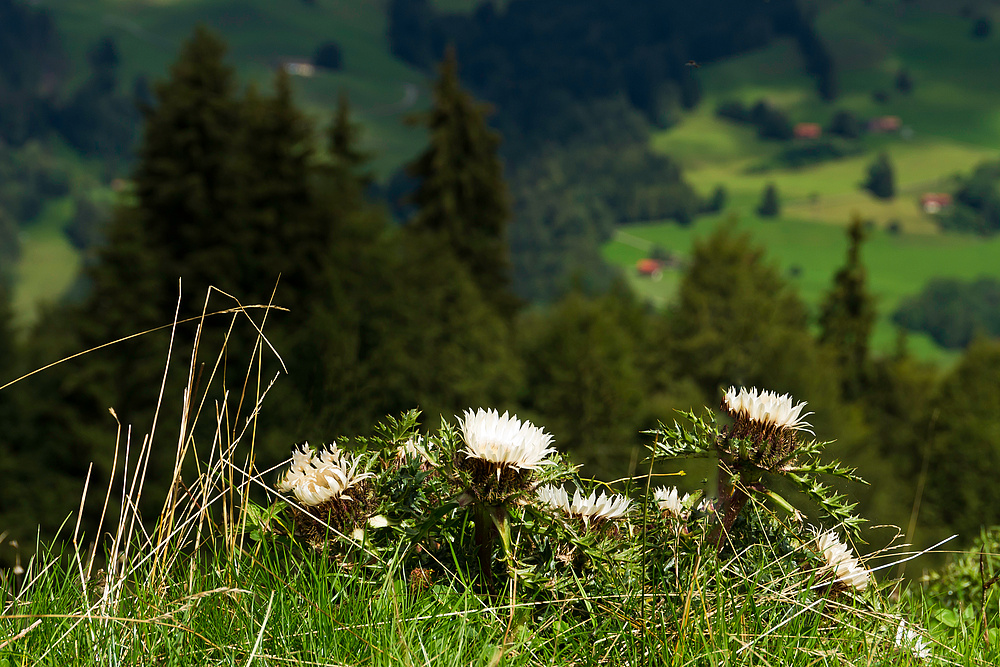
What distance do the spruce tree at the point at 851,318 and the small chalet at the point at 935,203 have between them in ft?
467

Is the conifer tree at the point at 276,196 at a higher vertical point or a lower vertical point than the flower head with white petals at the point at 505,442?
lower

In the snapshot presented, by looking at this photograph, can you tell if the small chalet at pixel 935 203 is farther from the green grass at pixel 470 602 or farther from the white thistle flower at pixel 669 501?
the green grass at pixel 470 602

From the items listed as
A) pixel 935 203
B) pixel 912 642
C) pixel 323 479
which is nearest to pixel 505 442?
pixel 323 479

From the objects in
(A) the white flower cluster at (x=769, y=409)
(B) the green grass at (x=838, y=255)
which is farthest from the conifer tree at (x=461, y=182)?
(B) the green grass at (x=838, y=255)

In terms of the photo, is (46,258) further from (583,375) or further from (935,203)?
(935,203)

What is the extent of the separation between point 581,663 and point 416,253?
1251 inches

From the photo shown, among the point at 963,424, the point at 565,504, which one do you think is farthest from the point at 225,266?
the point at 963,424

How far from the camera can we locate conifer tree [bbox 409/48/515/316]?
36406 millimetres

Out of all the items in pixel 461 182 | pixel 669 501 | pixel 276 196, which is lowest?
pixel 461 182

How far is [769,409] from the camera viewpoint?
7.31 ft

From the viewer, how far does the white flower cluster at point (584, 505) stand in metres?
2.41

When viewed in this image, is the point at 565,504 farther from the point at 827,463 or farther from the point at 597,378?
the point at 597,378

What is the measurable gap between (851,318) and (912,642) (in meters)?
48.6

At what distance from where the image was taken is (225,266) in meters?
27.8
